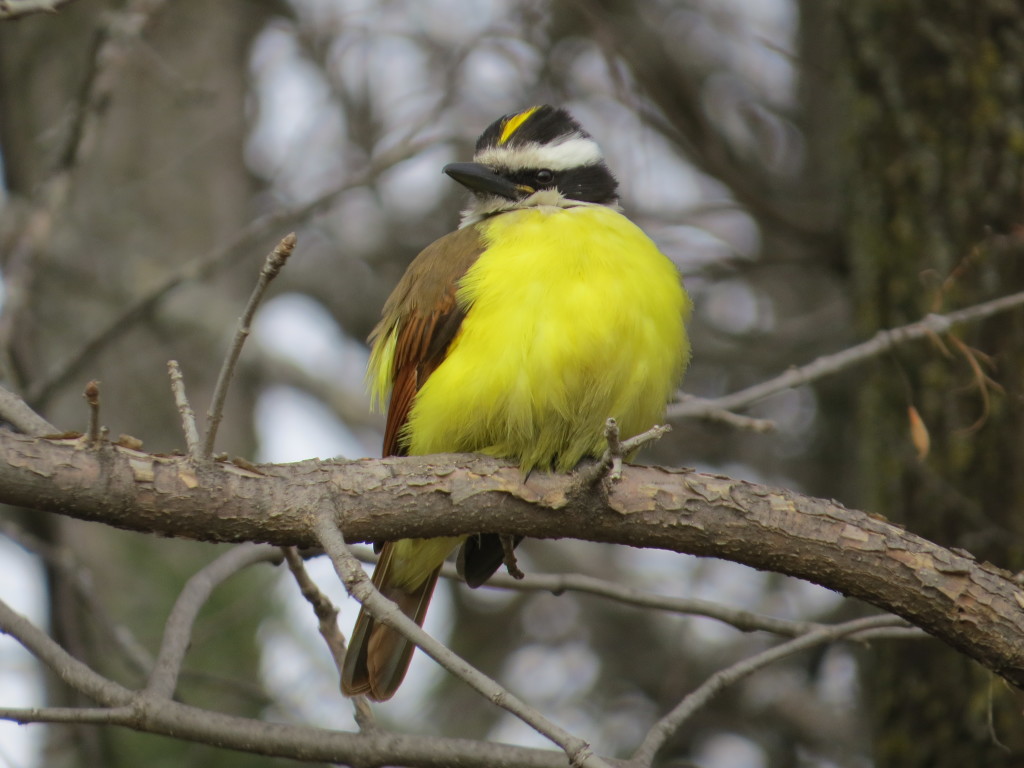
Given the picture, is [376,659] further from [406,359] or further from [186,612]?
[406,359]

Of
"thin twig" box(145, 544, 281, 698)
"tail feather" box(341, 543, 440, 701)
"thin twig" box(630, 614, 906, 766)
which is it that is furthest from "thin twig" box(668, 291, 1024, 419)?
"thin twig" box(145, 544, 281, 698)

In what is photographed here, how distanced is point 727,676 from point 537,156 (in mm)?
2016

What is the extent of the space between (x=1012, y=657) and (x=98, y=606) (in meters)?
2.77

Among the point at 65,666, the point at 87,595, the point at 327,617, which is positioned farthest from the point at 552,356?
the point at 87,595

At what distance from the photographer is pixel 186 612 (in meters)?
3.25

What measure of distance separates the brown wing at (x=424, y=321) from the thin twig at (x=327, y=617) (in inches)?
24.6

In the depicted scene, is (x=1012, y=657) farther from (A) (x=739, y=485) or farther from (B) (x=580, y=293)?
(B) (x=580, y=293)

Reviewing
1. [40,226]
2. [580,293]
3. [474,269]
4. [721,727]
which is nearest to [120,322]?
[40,226]

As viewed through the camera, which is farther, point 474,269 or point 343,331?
point 343,331

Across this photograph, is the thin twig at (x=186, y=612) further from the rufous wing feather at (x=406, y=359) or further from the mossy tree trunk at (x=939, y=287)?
the mossy tree trunk at (x=939, y=287)

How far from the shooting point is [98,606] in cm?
399

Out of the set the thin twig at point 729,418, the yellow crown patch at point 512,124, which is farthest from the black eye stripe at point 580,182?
the thin twig at point 729,418

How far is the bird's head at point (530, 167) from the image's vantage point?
4316mm

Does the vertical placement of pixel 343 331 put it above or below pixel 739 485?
below
